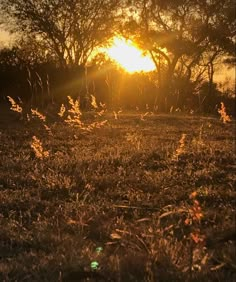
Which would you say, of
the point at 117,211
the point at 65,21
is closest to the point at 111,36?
the point at 65,21

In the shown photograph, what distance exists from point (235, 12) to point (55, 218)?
28.6 m

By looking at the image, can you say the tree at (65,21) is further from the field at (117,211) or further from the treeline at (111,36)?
the field at (117,211)

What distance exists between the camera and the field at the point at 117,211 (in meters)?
4.11

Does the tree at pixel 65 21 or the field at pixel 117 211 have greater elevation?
the tree at pixel 65 21

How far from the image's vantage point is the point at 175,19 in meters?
33.4

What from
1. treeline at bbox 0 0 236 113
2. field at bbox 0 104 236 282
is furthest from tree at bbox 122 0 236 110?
field at bbox 0 104 236 282

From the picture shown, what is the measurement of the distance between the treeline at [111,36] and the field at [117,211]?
733 inches

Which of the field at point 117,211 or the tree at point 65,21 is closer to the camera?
the field at point 117,211

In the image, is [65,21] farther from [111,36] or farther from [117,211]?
[117,211]

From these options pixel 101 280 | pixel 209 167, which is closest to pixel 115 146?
pixel 209 167

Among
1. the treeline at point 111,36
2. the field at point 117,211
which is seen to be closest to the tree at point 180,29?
the treeline at point 111,36

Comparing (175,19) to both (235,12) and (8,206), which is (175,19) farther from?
(8,206)

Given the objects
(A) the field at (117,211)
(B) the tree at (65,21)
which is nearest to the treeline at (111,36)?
(B) the tree at (65,21)

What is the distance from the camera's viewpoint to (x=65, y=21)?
118 ft
